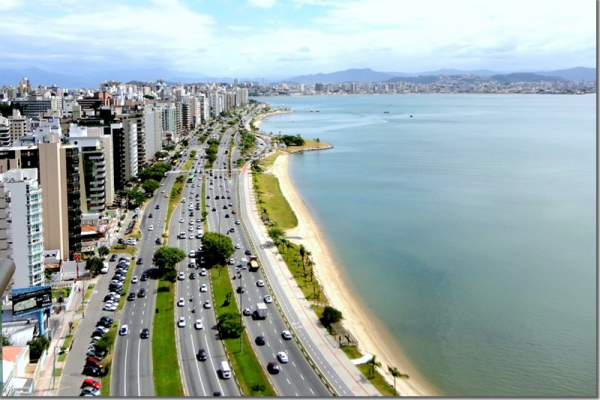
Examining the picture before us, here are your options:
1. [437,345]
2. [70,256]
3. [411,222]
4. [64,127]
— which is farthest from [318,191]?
[437,345]

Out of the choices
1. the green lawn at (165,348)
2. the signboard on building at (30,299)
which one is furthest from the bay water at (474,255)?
the signboard on building at (30,299)

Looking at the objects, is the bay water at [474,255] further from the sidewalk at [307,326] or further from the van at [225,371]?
the van at [225,371]

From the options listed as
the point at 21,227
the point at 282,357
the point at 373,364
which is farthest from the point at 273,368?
the point at 21,227

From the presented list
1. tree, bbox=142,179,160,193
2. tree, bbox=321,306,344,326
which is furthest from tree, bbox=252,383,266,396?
tree, bbox=142,179,160,193

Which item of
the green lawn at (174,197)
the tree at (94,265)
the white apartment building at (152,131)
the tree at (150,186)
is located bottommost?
the tree at (94,265)

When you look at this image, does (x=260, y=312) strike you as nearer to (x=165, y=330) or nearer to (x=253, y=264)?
(x=165, y=330)
